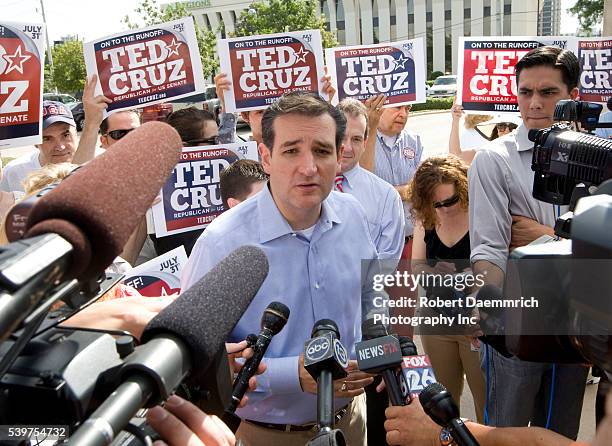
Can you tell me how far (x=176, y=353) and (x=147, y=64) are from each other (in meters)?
3.96

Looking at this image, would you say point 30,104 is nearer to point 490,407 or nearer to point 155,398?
point 490,407

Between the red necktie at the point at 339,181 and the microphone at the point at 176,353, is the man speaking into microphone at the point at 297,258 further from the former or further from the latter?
the red necktie at the point at 339,181

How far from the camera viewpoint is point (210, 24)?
2849 inches

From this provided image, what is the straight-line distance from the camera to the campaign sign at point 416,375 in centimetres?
159

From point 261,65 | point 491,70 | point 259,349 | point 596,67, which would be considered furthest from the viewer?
point 596,67

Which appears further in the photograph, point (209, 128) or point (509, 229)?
point (209, 128)

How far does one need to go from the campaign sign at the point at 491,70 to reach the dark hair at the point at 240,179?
249 cm

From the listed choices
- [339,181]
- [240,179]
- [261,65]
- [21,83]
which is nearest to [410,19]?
[261,65]

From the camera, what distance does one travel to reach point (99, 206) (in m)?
0.73

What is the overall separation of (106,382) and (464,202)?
2.72 metres

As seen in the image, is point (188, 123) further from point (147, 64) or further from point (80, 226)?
point (80, 226)

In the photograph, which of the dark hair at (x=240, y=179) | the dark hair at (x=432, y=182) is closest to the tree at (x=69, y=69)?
the dark hair at (x=240, y=179)

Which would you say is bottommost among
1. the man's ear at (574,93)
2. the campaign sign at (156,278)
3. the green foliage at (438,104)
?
the green foliage at (438,104)

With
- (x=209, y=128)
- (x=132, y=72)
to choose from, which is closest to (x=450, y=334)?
(x=209, y=128)
